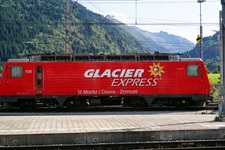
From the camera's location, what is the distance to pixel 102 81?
82.5ft

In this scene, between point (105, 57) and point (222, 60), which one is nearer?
point (222, 60)

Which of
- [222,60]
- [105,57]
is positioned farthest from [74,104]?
[222,60]

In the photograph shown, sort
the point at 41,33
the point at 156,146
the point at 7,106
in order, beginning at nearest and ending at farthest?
the point at 156,146, the point at 7,106, the point at 41,33

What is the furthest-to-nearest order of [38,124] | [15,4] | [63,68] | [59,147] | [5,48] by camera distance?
[15,4]
[5,48]
[63,68]
[38,124]
[59,147]

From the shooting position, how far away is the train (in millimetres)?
24641

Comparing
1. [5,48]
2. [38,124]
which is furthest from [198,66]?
[5,48]

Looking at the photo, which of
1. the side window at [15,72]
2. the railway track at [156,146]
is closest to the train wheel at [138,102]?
the side window at [15,72]

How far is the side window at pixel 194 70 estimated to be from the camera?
25359 millimetres

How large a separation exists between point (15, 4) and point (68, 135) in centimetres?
16204

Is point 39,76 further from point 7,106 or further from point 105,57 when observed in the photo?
point 105,57

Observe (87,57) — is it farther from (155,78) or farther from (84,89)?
(155,78)

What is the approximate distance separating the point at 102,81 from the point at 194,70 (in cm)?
607

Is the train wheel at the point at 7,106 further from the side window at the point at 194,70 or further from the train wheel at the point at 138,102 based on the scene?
the side window at the point at 194,70

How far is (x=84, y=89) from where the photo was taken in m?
25.0
